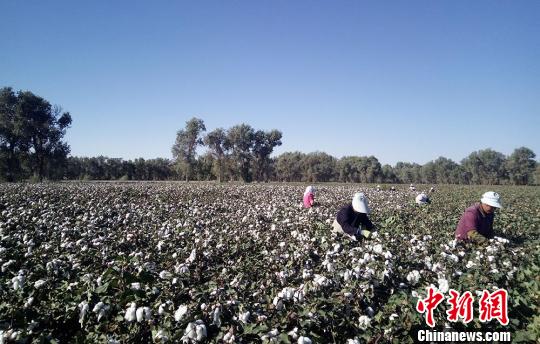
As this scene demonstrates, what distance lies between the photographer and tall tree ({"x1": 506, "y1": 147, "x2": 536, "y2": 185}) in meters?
86.1

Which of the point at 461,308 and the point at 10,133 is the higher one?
the point at 10,133

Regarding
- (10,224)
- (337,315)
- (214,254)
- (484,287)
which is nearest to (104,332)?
(337,315)

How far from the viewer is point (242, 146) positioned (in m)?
69.8

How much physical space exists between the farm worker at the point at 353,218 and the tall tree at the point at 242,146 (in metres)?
62.3

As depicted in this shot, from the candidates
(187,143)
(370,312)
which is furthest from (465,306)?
(187,143)

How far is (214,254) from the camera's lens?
5543 millimetres

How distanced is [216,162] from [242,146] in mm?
6640

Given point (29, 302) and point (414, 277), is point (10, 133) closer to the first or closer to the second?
point (29, 302)

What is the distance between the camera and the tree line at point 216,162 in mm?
41312

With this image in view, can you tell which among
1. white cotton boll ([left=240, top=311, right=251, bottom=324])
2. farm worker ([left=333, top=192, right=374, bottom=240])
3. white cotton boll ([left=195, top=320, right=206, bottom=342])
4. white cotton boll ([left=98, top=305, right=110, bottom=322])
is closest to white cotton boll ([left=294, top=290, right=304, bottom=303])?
white cotton boll ([left=240, top=311, right=251, bottom=324])

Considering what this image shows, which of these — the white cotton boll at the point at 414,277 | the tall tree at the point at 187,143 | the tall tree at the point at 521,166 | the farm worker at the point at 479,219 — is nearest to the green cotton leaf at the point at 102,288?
the white cotton boll at the point at 414,277

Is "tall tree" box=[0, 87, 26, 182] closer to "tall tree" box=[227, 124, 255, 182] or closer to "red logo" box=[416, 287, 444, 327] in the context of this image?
"tall tree" box=[227, 124, 255, 182]

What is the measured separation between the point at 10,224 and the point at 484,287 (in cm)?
917

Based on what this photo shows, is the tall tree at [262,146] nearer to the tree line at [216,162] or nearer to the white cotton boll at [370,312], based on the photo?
the tree line at [216,162]
